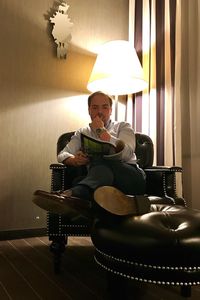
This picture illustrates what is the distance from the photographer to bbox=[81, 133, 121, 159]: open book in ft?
5.30

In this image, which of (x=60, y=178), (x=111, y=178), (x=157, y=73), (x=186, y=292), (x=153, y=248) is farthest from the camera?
(x=157, y=73)

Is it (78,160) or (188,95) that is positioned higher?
(188,95)

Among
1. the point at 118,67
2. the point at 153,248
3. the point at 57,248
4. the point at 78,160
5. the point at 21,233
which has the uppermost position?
the point at 118,67

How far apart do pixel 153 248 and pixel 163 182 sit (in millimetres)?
916

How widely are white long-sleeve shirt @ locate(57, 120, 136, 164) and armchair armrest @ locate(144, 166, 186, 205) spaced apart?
6.9 inches

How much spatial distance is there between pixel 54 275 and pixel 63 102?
63.7 inches

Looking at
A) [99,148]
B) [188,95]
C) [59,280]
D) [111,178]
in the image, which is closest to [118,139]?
[99,148]

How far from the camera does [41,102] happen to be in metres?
2.72

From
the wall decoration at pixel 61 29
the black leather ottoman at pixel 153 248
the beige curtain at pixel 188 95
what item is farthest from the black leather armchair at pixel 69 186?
the wall decoration at pixel 61 29

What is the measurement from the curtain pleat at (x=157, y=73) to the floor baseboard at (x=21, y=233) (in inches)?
46.4

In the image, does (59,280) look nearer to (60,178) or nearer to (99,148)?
(60,178)

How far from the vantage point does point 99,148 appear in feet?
5.36

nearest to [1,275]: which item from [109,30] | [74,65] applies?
[74,65]

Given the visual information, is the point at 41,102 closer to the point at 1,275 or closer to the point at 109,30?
the point at 109,30
